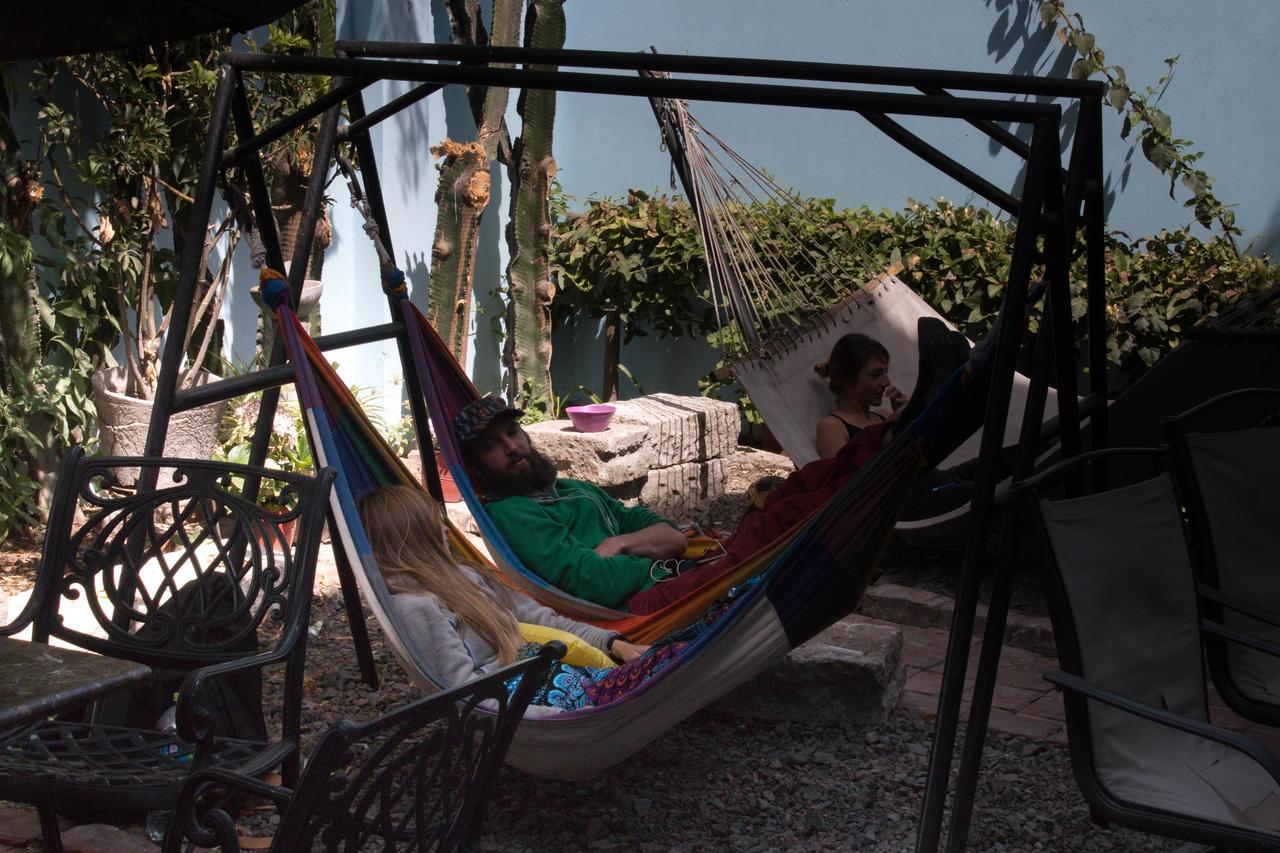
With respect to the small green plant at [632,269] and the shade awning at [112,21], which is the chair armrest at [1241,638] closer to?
the shade awning at [112,21]

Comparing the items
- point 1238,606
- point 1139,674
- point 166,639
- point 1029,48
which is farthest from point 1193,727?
point 1029,48

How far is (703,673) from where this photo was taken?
2.18m

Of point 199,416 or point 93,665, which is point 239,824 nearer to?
point 93,665

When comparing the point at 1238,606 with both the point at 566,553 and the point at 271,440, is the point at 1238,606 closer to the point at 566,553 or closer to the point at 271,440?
the point at 566,553

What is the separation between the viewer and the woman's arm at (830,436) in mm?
3758

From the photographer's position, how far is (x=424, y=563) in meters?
2.47

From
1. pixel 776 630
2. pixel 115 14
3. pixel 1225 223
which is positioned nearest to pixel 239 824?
pixel 776 630

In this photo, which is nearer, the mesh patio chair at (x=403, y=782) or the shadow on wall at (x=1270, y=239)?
the mesh patio chair at (x=403, y=782)

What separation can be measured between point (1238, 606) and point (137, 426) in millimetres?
3380

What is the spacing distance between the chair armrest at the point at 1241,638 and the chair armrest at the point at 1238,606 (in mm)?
53

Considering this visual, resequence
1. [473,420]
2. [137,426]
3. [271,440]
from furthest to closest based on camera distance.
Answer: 1. [271,440]
2. [137,426]
3. [473,420]

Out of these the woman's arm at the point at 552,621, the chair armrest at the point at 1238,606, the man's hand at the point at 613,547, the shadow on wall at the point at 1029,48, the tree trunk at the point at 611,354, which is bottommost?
the woman's arm at the point at 552,621

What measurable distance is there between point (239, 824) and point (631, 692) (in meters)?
0.82

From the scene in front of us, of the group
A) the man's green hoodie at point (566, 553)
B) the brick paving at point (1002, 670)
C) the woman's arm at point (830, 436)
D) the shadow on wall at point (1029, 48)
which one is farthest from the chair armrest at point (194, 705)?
the shadow on wall at point (1029, 48)
